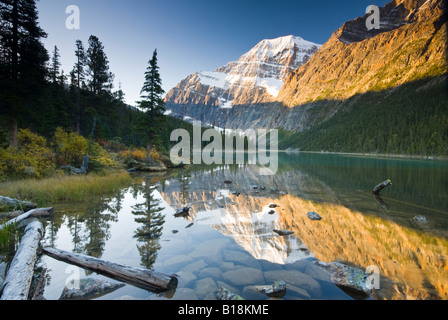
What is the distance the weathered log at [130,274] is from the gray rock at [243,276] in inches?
51.4

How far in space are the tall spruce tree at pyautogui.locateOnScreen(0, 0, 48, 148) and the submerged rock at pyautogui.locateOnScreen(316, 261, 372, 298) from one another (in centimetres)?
2230

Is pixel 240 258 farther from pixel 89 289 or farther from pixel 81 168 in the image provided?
pixel 81 168

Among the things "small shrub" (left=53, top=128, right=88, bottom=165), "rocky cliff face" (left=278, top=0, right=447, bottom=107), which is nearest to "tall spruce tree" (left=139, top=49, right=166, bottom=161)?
"small shrub" (left=53, top=128, right=88, bottom=165)

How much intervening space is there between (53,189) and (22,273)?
29.8ft

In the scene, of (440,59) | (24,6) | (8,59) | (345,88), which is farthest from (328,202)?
(345,88)

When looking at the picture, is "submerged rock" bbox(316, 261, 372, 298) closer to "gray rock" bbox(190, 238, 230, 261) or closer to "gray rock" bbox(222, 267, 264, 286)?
"gray rock" bbox(222, 267, 264, 286)

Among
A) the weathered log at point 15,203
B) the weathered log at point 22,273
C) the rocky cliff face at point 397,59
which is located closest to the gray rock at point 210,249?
the weathered log at point 22,273

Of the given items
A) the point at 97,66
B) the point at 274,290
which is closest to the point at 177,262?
the point at 274,290

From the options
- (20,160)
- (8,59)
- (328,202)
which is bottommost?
(328,202)

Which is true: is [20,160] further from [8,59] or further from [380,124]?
[380,124]

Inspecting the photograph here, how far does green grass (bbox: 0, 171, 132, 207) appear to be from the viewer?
10.0 metres
